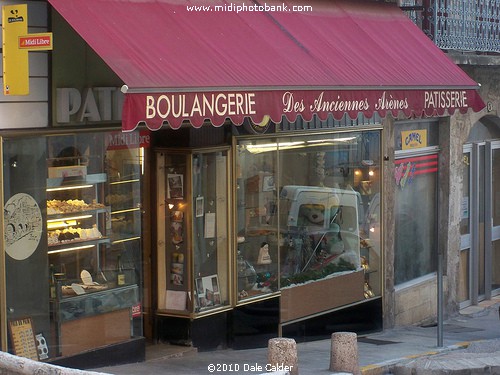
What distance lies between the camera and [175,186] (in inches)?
421

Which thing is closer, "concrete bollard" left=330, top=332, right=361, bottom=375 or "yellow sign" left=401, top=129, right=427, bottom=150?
"concrete bollard" left=330, top=332, right=361, bottom=375

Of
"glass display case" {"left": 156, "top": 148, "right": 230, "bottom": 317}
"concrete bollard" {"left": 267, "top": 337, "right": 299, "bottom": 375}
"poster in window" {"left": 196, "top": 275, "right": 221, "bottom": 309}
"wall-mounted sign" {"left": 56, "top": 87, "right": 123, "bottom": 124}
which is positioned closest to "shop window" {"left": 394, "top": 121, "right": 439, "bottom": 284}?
"glass display case" {"left": 156, "top": 148, "right": 230, "bottom": 317}

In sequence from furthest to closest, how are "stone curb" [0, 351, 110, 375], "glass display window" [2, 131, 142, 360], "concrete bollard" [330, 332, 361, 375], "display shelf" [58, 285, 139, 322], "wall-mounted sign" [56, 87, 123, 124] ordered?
"concrete bollard" [330, 332, 361, 375] → "display shelf" [58, 285, 139, 322] → "wall-mounted sign" [56, 87, 123, 124] → "glass display window" [2, 131, 142, 360] → "stone curb" [0, 351, 110, 375]

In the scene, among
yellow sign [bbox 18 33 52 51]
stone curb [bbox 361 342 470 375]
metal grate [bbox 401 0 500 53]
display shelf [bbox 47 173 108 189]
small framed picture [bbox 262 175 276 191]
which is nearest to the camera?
yellow sign [bbox 18 33 52 51]

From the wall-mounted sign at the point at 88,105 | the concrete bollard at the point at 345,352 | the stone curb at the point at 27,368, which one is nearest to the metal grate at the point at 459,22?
the wall-mounted sign at the point at 88,105

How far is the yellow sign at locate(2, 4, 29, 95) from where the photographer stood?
796 cm

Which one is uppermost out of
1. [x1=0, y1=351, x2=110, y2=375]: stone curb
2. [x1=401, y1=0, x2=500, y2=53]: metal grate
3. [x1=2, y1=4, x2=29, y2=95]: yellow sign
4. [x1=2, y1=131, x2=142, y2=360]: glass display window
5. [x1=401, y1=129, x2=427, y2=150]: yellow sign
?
[x1=401, y1=0, x2=500, y2=53]: metal grate

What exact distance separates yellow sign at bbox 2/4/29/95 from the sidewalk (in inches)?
114

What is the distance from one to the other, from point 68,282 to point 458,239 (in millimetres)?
8239

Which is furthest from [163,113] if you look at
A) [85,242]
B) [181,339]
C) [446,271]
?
[446,271]

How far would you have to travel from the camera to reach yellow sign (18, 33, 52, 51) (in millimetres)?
7883

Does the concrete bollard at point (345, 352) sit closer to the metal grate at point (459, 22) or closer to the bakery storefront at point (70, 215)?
the bakery storefront at point (70, 215)

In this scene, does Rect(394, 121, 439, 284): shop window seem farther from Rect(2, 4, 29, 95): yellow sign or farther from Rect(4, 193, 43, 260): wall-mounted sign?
Rect(2, 4, 29, 95): yellow sign

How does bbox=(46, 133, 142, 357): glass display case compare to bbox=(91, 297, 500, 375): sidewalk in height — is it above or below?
above
